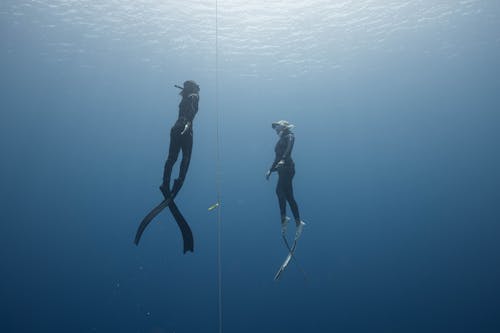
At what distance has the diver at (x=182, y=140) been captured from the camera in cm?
459

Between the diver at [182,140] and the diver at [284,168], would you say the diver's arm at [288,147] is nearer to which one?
the diver at [284,168]

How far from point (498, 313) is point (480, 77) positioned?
84.0 feet

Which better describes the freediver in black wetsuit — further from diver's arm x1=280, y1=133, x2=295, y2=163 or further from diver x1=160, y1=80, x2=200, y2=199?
diver's arm x1=280, y1=133, x2=295, y2=163

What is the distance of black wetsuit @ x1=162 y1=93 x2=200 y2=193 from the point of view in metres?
4.62

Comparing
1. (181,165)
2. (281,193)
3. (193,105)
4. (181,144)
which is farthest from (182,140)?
(281,193)

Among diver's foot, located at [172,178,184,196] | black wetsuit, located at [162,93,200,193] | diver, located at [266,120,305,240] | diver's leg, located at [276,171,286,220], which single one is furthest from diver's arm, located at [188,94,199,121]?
diver's leg, located at [276,171,286,220]

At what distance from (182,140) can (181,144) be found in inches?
2.4

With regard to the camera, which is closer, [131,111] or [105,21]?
[105,21]

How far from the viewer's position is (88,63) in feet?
76.7

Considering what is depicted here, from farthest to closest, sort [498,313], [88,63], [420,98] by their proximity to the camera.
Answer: [498,313], [420,98], [88,63]

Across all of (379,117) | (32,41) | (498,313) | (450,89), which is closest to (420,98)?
(450,89)

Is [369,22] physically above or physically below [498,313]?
above

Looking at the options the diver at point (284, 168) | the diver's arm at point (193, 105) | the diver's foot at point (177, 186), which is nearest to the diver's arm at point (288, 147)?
the diver at point (284, 168)

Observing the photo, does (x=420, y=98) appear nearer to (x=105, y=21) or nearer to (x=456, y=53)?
(x=456, y=53)
